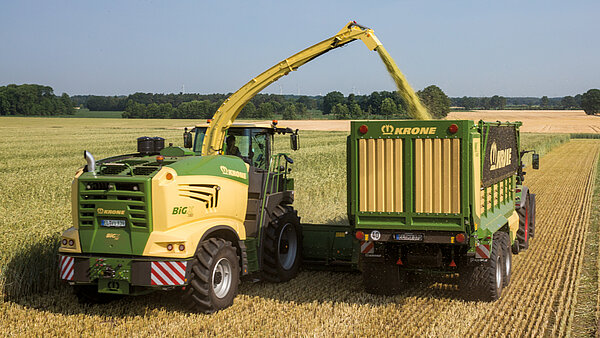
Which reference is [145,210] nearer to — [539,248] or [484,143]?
[484,143]

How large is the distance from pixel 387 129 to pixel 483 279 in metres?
2.28

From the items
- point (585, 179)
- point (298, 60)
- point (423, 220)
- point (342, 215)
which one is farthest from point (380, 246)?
point (585, 179)

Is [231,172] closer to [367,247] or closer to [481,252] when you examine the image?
[367,247]

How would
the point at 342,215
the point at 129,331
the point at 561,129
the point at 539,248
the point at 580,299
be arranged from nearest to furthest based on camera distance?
the point at 129,331 < the point at 580,299 < the point at 539,248 < the point at 342,215 < the point at 561,129

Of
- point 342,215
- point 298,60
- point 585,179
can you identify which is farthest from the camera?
point 585,179

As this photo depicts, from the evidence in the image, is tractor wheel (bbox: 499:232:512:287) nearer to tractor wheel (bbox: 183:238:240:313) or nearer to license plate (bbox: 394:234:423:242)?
license plate (bbox: 394:234:423:242)

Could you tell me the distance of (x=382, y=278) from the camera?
8.16 m

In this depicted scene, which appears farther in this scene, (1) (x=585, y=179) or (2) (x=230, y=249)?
(1) (x=585, y=179)

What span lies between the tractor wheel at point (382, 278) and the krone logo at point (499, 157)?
6.50 feet

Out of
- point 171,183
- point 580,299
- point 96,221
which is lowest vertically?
point 580,299

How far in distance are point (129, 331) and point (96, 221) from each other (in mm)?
1333

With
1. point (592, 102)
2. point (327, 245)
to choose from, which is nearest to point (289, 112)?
point (592, 102)

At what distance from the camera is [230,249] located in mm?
7609

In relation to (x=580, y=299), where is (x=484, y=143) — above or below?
above
